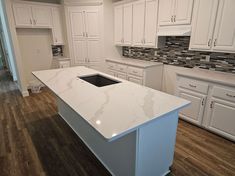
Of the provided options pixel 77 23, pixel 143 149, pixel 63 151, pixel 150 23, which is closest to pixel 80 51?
pixel 77 23

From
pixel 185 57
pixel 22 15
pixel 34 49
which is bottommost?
pixel 185 57

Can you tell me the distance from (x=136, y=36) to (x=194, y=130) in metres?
2.41

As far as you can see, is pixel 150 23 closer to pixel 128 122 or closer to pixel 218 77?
pixel 218 77

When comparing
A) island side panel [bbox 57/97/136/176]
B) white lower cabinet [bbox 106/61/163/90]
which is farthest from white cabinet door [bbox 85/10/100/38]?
island side panel [bbox 57/97/136/176]

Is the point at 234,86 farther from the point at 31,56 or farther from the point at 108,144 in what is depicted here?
the point at 31,56

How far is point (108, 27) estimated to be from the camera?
174 inches

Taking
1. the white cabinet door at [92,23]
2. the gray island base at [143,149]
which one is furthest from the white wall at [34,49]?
the gray island base at [143,149]

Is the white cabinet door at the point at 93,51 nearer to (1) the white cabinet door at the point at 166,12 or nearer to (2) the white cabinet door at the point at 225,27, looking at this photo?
(1) the white cabinet door at the point at 166,12

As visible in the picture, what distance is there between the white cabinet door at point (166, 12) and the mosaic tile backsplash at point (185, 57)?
394 mm

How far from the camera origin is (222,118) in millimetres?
2301

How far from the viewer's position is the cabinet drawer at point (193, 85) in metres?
2.41

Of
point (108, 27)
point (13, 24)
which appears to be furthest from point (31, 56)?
point (108, 27)

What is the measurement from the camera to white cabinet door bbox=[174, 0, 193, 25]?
104 inches

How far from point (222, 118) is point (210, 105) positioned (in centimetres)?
23
